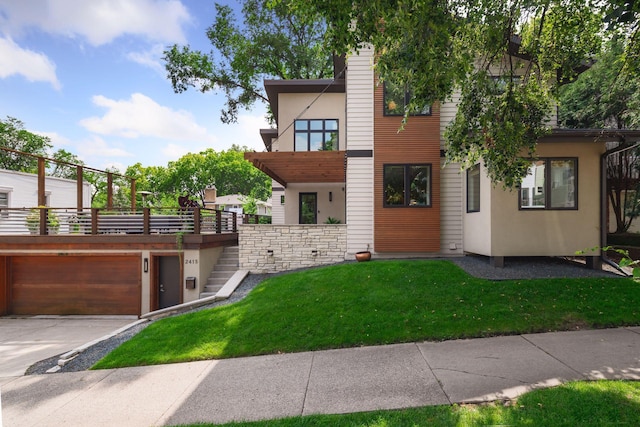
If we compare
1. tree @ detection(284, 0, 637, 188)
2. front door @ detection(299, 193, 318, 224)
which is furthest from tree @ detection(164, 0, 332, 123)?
tree @ detection(284, 0, 637, 188)

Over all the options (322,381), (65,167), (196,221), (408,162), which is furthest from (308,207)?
(65,167)

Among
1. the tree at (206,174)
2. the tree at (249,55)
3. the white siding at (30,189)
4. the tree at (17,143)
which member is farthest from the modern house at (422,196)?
the tree at (206,174)

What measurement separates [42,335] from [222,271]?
5.30m

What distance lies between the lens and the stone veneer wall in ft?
38.7

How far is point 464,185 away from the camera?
36.6ft

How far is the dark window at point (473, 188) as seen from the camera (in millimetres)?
9971

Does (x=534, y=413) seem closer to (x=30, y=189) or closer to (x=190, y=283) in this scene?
(x=190, y=283)

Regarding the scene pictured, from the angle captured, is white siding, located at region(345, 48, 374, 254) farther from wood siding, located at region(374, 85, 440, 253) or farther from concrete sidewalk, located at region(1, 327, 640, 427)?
concrete sidewalk, located at region(1, 327, 640, 427)

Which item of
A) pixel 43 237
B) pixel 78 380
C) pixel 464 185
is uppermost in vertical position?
pixel 464 185

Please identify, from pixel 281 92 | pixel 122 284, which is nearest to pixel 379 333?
pixel 122 284

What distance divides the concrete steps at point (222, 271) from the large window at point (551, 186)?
9523 mm

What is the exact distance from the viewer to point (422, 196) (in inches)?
435

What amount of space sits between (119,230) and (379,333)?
10.2 m

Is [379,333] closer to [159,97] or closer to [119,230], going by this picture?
[119,230]
